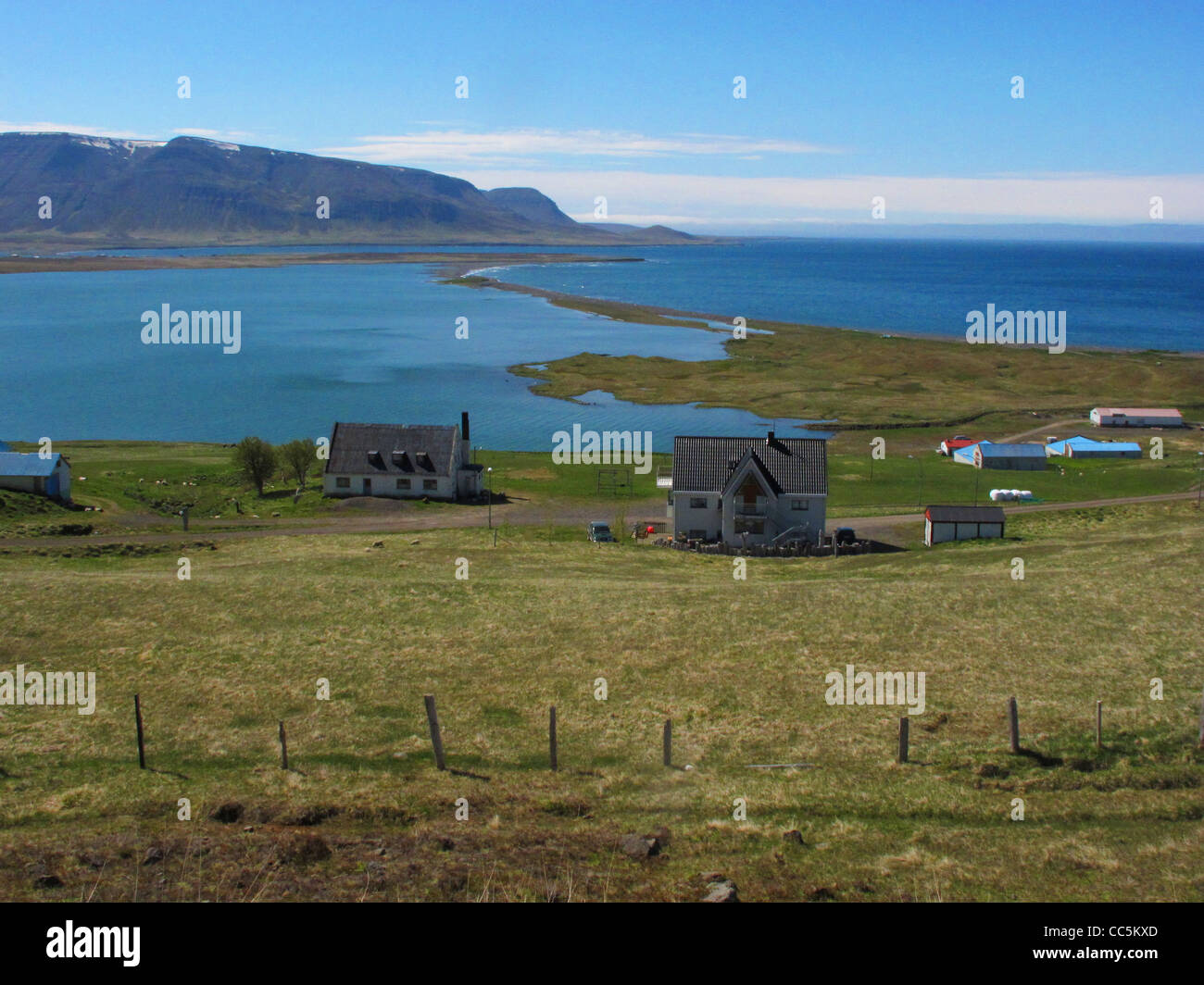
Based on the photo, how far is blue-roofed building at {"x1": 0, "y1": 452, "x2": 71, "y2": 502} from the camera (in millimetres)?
57719

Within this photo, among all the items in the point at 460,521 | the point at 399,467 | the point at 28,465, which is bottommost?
the point at 460,521

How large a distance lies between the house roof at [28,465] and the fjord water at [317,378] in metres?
31.2

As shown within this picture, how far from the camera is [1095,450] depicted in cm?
8169

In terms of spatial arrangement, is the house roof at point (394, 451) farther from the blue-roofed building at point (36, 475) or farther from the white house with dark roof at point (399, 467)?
the blue-roofed building at point (36, 475)

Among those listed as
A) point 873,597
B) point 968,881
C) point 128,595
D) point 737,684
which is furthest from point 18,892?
point 873,597

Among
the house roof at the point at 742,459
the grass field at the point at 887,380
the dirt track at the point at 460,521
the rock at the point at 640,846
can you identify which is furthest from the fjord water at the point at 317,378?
the rock at the point at 640,846

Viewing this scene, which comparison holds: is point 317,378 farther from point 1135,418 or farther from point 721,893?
point 721,893

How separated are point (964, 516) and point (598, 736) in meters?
32.1

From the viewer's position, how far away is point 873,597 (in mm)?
35125

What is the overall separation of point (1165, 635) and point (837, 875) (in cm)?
1874

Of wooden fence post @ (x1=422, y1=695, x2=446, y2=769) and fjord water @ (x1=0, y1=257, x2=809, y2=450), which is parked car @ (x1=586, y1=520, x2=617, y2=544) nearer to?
wooden fence post @ (x1=422, y1=695, x2=446, y2=769)

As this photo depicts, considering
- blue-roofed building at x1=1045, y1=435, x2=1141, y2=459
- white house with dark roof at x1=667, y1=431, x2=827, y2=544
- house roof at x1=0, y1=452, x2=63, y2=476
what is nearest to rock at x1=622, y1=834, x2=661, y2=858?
white house with dark roof at x1=667, y1=431, x2=827, y2=544

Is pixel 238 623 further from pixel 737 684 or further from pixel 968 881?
pixel 968 881

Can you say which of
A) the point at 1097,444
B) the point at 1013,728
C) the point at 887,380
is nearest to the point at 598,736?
the point at 1013,728
